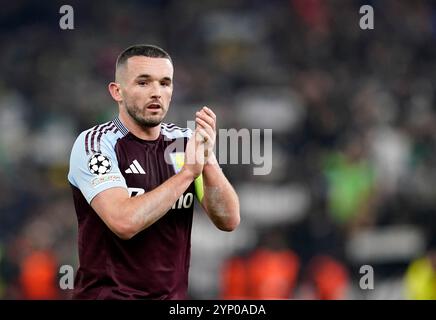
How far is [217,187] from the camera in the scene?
513cm

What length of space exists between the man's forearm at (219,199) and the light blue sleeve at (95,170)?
45cm

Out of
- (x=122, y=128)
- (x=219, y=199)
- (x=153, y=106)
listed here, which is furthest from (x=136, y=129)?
(x=219, y=199)

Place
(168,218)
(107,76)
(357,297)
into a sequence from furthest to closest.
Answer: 1. (107,76)
2. (357,297)
3. (168,218)

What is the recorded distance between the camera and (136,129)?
525cm

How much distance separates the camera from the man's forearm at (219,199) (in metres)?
5.10

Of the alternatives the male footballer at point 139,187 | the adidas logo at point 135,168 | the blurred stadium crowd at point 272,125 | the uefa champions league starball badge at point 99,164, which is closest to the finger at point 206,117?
the male footballer at point 139,187

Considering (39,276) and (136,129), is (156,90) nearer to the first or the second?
(136,129)

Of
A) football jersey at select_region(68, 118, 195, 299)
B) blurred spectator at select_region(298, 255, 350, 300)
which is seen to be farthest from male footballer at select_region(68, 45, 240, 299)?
blurred spectator at select_region(298, 255, 350, 300)

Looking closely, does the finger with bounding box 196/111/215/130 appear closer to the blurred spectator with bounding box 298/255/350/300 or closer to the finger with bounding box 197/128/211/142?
the finger with bounding box 197/128/211/142

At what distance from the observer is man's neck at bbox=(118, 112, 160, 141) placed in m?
5.25

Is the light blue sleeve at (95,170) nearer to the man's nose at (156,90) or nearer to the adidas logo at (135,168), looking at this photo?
the adidas logo at (135,168)

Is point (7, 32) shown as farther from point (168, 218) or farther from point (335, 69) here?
point (168, 218)

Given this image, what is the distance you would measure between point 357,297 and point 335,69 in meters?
4.59
